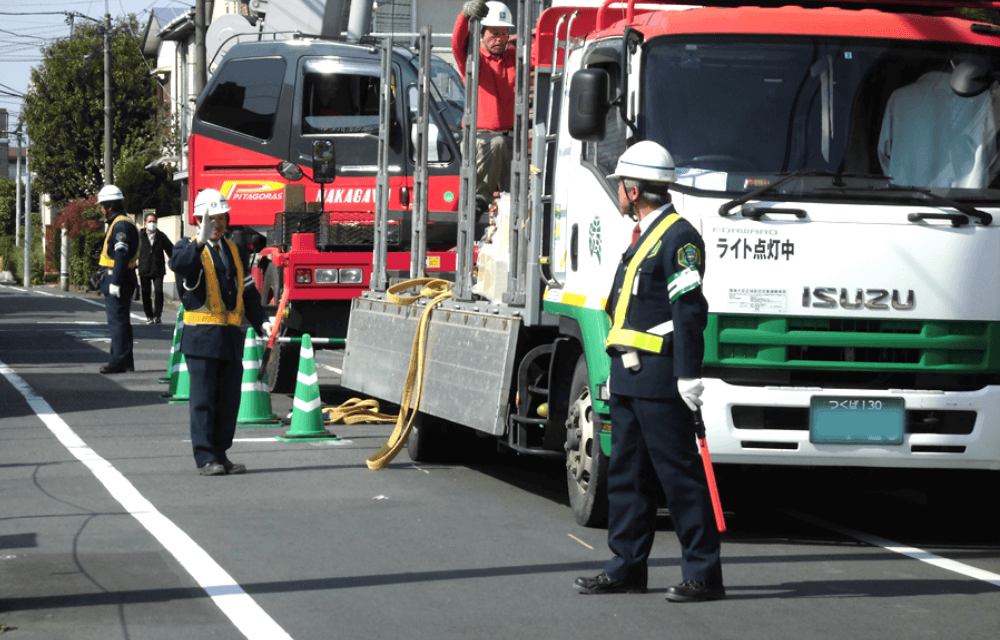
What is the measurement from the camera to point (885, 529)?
895 cm

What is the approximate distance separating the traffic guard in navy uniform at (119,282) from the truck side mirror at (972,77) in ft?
39.1

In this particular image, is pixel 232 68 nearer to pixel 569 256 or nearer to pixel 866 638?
pixel 569 256

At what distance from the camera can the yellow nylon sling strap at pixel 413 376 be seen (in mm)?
10891

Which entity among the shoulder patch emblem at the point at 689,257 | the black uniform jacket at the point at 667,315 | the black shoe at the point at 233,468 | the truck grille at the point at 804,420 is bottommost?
the black shoe at the point at 233,468

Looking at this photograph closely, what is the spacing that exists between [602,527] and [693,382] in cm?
227

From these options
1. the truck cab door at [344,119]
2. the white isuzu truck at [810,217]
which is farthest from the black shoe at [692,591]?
the truck cab door at [344,119]

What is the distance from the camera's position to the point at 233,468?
429 inches

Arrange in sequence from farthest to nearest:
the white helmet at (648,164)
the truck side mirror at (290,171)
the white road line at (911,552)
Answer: the truck side mirror at (290,171) < the white road line at (911,552) < the white helmet at (648,164)

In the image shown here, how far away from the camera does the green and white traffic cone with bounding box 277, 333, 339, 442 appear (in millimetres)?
12641

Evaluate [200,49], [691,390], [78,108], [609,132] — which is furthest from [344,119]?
[78,108]

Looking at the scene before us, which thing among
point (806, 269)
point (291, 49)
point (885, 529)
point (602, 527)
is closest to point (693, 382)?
point (806, 269)

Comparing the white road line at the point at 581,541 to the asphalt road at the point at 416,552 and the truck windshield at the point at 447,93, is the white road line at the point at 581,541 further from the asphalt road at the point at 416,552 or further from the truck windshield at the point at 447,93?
the truck windshield at the point at 447,93

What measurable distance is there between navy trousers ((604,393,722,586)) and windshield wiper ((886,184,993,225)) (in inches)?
81.9

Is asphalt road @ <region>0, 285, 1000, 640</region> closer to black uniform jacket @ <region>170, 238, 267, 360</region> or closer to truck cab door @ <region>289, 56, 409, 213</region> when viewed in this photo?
black uniform jacket @ <region>170, 238, 267, 360</region>
